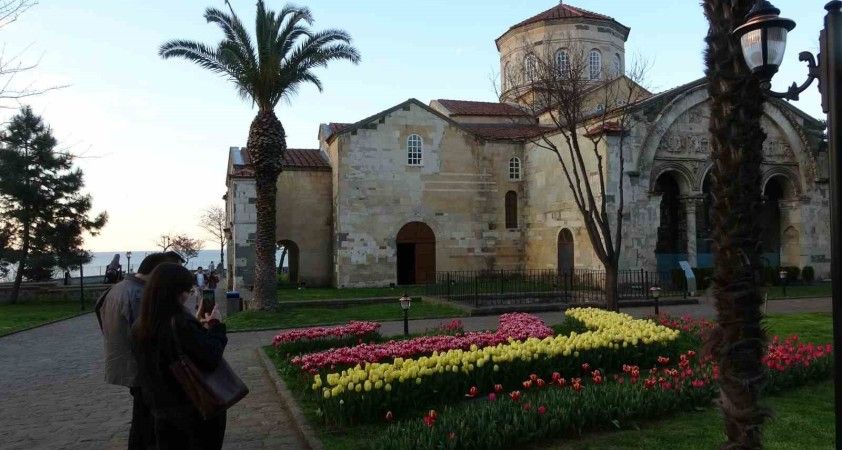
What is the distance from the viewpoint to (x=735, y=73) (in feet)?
12.0

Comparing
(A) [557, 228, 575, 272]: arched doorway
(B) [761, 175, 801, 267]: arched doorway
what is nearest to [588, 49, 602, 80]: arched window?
(B) [761, 175, 801, 267]: arched doorway

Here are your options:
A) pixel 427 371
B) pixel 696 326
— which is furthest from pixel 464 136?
pixel 427 371

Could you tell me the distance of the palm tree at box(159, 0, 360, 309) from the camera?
18.1 m

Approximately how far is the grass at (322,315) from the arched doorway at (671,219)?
452 inches

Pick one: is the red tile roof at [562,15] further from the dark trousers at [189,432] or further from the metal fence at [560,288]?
the dark trousers at [189,432]

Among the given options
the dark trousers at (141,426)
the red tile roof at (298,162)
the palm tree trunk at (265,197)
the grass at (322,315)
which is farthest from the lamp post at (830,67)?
the red tile roof at (298,162)

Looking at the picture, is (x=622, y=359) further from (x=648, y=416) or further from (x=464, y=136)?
(x=464, y=136)

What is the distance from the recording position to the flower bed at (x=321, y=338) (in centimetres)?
1062

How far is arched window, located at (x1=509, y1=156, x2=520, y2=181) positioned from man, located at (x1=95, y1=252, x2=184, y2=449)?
25.0 metres

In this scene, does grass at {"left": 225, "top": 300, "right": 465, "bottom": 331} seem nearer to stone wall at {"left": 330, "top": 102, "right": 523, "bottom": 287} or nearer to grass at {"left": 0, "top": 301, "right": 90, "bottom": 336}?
grass at {"left": 0, "top": 301, "right": 90, "bottom": 336}

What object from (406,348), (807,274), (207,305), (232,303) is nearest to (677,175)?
(807,274)

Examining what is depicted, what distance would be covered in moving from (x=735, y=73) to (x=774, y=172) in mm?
26132

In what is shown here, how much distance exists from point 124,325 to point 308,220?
24.4 metres

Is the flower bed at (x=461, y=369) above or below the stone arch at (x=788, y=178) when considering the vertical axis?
below
